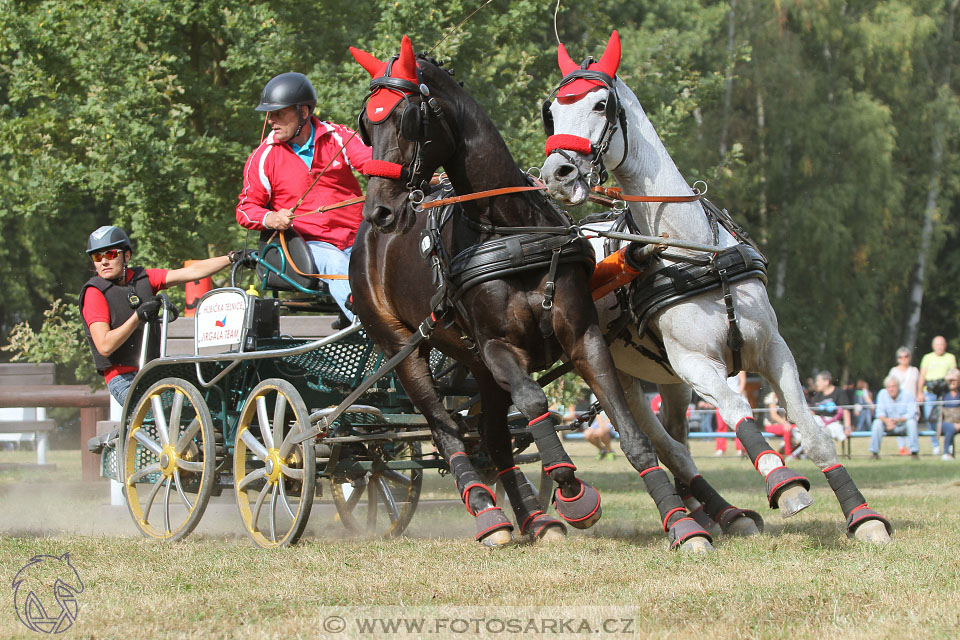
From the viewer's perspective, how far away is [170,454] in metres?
7.00

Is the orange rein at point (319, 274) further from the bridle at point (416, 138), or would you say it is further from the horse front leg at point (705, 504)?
the horse front leg at point (705, 504)

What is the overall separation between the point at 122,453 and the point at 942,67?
3004 cm

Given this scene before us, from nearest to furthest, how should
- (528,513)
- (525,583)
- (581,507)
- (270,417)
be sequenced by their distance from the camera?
(525,583)
(581,507)
(528,513)
(270,417)

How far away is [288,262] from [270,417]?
1.14 meters

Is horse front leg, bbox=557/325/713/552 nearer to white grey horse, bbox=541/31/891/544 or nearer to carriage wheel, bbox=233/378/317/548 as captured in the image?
white grey horse, bbox=541/31/891/544

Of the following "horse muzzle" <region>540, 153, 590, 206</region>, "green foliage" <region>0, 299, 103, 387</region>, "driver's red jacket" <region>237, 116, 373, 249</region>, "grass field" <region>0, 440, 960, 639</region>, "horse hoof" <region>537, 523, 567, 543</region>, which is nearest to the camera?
"grass field" <region>0, 440, 960, 639</region>

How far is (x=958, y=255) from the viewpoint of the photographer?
3288 cm

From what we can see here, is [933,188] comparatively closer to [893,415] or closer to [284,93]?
[893,415]

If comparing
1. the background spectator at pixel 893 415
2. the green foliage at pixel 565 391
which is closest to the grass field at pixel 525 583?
the green foliage at pixel 565 391

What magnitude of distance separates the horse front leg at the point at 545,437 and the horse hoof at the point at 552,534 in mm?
741

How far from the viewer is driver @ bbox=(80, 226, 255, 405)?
734 cm

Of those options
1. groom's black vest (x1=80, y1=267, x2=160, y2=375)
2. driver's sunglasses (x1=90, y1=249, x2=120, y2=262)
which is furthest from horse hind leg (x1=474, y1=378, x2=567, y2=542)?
driver's sunglasses (x1=90, y1=249, x2=120, y2=262)

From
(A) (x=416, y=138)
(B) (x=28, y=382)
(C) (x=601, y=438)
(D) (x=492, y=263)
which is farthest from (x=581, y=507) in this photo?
(C) (x=601, y=438)

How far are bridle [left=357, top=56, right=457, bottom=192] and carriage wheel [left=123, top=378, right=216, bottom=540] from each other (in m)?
2.12
